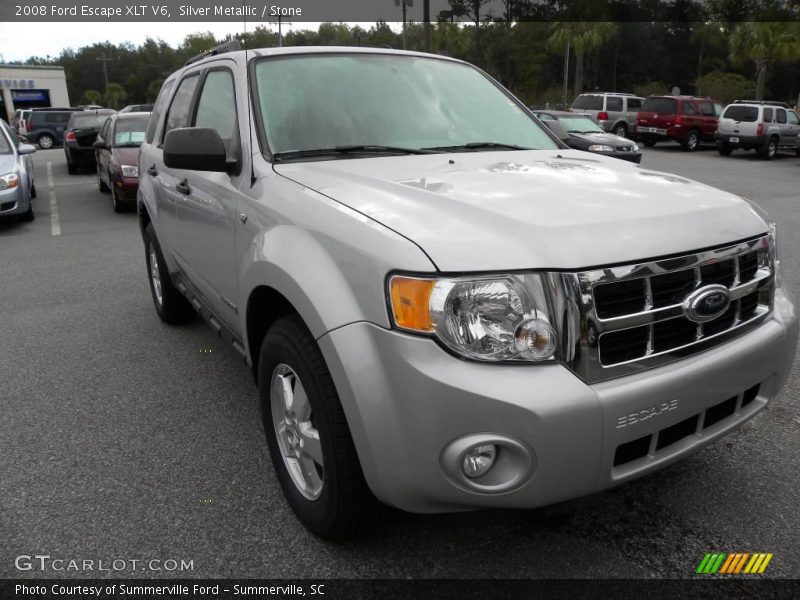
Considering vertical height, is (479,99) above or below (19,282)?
above

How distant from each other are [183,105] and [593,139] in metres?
13.4

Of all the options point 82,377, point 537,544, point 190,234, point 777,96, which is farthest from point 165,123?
point 777,96

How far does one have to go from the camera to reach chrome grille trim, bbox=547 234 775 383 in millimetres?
1854

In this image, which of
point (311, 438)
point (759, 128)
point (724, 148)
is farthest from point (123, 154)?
point (724, 148)

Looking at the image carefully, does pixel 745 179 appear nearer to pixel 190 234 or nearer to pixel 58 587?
pixel 190 234

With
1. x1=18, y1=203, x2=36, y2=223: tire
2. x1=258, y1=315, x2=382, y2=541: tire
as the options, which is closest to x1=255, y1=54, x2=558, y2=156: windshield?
x1=258, y1=315, x2=382, y2=541: tire

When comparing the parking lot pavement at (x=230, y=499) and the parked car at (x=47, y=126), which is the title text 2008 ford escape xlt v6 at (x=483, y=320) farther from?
the parked car at (x=47, y=126)

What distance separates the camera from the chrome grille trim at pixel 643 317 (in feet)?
6.08

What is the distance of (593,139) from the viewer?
15844 millimetres

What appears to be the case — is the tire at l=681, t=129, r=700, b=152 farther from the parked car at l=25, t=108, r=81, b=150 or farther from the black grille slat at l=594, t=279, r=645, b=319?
the parked car at l=25, t=108, r=81, b=150

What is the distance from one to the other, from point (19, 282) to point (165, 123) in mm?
3333

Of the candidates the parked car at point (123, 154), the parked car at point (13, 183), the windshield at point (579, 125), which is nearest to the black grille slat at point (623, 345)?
the parked car at point (123, 154)

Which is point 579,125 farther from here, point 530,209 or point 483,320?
point 483,320

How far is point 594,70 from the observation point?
75.1 m
